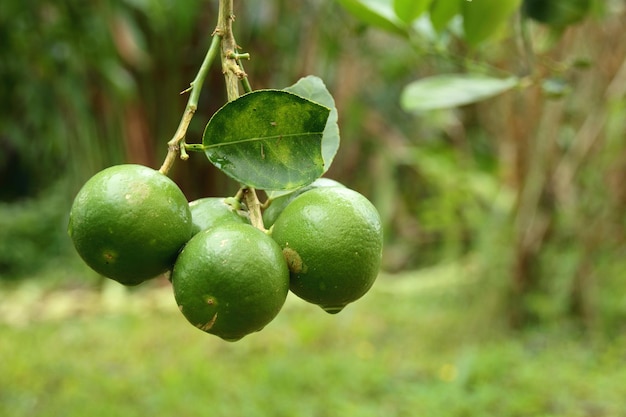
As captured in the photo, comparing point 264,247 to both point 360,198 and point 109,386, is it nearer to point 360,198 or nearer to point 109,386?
point 360,198

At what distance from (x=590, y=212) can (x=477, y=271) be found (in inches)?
A: 19.6

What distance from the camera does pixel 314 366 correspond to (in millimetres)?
2342

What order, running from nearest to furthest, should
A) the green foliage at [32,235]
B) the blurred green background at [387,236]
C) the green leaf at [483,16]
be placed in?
the green leaf at [483,16]
the blurred green background at [387,236]
the green foliage at [32,235]

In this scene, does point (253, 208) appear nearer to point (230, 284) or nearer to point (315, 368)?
point (230, 284)

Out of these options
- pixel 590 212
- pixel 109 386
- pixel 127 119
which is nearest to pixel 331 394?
pixel 109 386

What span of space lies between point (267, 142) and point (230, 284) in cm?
11

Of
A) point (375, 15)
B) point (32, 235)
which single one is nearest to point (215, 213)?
point (375, 15)

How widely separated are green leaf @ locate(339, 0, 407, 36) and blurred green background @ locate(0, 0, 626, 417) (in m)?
0.04

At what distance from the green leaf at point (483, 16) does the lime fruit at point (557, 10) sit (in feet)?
0.17

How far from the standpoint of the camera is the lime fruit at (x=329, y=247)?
525 mm

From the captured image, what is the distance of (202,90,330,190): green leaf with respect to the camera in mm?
511

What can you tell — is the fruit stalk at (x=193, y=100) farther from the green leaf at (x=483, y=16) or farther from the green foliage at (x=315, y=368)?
the green foliage at (x=315, y=368)

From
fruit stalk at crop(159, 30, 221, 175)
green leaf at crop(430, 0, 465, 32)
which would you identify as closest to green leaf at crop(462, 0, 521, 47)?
green leaf at crop(430, 0, 465, 32)

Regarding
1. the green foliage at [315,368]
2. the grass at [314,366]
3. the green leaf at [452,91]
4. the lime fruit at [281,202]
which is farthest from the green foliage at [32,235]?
the lime fruit at [281,202]
